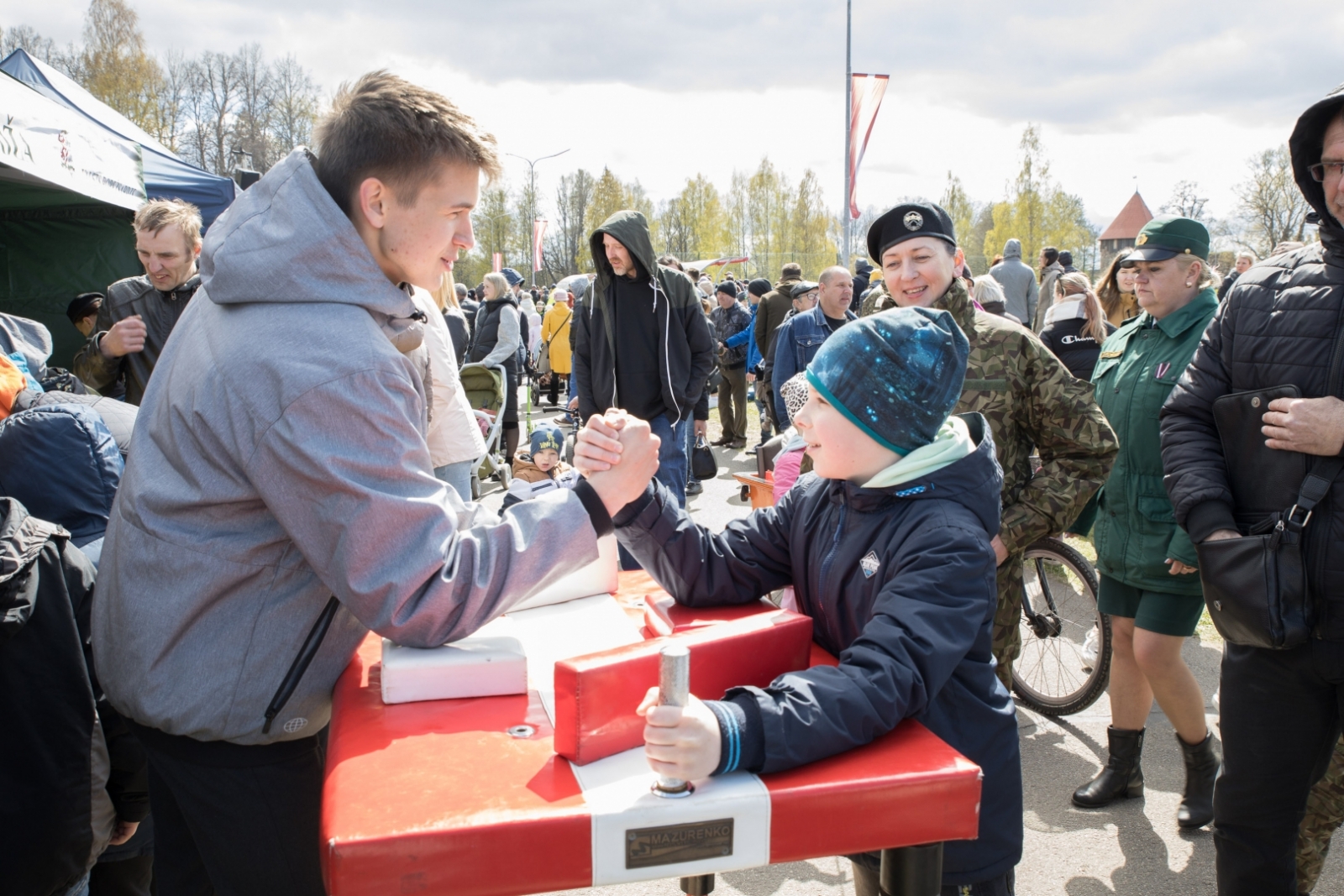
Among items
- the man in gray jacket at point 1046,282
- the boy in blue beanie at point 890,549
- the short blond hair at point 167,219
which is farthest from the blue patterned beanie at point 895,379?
the man in gray jacket at point 1046,282

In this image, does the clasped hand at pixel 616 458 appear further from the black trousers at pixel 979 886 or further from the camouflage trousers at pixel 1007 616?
the camouflage trousers at pixel 1007 616

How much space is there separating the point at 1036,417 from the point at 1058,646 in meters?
2.04

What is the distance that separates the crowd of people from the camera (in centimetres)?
135

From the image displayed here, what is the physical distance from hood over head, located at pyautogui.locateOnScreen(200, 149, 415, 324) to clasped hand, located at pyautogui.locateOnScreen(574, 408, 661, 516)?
1.32 ft

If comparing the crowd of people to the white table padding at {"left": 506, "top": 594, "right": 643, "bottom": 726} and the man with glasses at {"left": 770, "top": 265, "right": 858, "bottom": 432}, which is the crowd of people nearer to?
the white table padding at {"left": 506, "top": 594, "right": 643, "bottom": 726}

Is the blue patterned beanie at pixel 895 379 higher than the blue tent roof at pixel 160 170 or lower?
lower

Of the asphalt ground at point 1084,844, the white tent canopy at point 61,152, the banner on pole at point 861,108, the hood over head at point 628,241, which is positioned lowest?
the asphalt ground at point 1084,844

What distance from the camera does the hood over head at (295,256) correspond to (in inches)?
55.9

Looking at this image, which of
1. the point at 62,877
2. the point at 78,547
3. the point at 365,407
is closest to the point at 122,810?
the point at 62,877

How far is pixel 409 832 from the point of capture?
39.4 inches

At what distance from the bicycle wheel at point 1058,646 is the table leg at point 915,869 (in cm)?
303

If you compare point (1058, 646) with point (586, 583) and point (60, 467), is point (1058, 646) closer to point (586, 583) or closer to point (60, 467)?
point (586, 583)

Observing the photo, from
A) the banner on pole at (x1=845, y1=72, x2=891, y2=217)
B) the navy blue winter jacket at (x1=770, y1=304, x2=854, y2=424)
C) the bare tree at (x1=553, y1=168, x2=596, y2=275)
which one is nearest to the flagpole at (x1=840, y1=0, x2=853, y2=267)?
the banner on pole at (x1=845, y1=72, x2=891, y2=217)

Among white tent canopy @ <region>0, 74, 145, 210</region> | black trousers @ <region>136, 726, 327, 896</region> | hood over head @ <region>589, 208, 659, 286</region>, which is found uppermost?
white tent canopy @ <region>0, 74, 145, 210</region>
